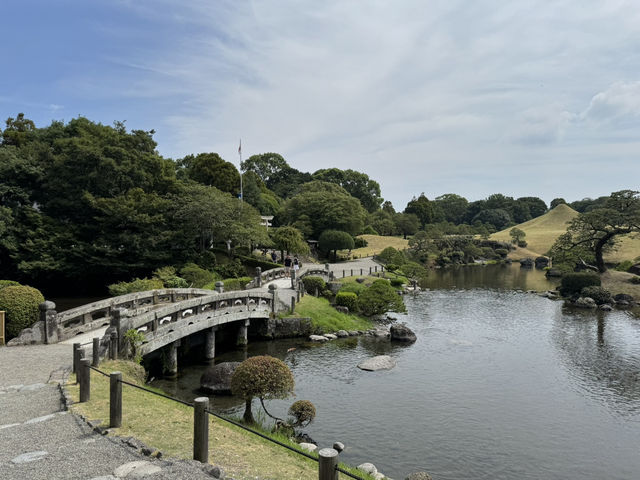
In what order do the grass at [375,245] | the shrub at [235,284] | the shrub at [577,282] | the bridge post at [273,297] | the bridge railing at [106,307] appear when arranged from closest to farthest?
the bridge railing at [106,307]
the bridge post at [273,297]
the shrub at [235,284]
the shrub at [577,282]
the grass at [375,245]

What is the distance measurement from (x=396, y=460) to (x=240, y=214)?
34.4m

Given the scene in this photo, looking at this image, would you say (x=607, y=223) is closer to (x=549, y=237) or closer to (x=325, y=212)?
(x=325, y=212)

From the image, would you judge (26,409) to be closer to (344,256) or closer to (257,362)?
(257,362)

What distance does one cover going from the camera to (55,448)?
7977mm

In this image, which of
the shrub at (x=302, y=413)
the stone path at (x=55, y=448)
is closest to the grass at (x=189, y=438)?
the stone path at (x=55, y=448)

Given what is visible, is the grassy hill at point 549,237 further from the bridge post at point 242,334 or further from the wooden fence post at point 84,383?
the wooden fence post at point 84,383

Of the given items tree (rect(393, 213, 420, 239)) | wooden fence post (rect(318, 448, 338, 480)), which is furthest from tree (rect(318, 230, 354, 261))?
wooden fence post (rect(318, 448, 338, 480))

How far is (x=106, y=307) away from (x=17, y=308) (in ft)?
10.2

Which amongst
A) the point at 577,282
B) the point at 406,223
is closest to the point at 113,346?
the point at 577,282

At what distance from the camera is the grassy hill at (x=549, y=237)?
70331 millimetres

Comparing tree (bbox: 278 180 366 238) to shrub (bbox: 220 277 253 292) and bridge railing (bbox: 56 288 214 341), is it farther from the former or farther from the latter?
bridge railing (bbox: 56 288 214 341)

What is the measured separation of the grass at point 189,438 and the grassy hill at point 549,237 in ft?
235

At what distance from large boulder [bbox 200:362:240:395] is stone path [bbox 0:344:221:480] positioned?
5456mm

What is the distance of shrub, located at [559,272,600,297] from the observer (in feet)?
132
